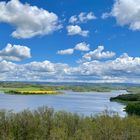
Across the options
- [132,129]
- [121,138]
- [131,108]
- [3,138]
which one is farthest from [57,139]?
[131,108]

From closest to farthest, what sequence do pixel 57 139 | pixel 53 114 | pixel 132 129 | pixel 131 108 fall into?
pixel 57 139 < pixel 132 129 < pixel 53 114 < pixel 131 108

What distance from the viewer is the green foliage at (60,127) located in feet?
114

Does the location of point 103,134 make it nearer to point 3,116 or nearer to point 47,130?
point 47,130

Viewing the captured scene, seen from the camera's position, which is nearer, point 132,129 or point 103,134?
point 103,134

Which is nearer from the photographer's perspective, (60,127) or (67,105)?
(60,127)

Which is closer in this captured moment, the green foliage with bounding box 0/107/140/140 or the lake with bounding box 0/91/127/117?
the green foliage with bounding box 0/107/140/140

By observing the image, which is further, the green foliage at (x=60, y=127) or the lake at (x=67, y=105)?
the lake at (x=67, y=105)

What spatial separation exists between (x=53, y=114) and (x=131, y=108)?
46.2m

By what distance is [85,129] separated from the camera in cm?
3625

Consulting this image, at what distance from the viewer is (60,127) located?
37.0 metres

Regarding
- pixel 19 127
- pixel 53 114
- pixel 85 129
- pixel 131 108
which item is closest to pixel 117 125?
pixel 85 129

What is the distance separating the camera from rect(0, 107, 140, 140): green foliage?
114 feet

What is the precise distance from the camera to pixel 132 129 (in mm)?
38000

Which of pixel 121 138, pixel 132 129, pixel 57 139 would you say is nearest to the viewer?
pixel 57 139
